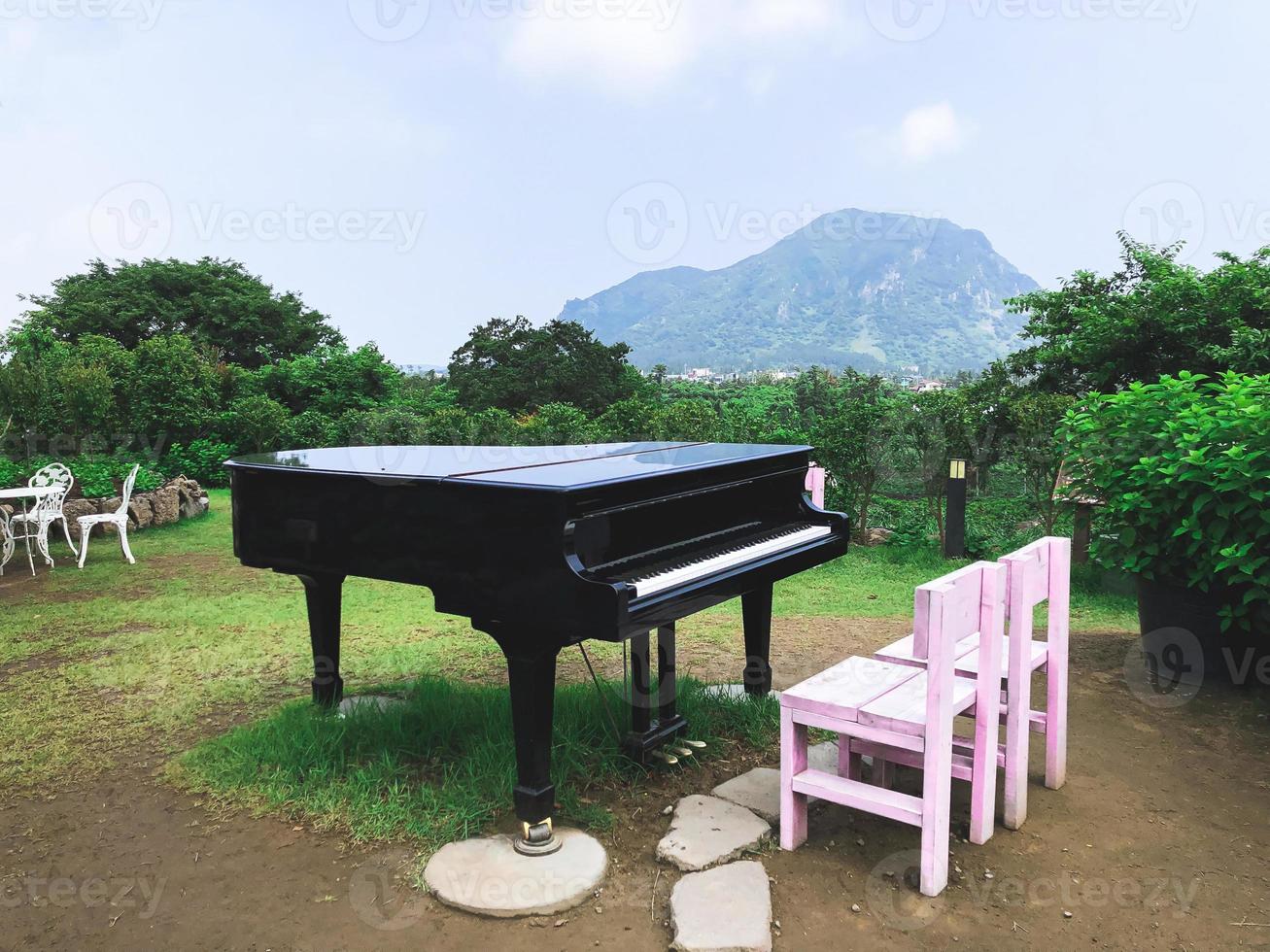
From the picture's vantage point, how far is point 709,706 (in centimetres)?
411

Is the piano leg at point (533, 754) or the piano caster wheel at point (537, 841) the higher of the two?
the piano leg at point (533, 754)

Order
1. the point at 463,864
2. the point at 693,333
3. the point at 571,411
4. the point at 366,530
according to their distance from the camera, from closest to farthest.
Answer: the point at 463,864
the point at 366,530
the point at 571,411
the point at 693,333

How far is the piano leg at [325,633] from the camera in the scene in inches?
155

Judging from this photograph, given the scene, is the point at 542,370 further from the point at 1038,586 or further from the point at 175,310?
the point at 1038,586

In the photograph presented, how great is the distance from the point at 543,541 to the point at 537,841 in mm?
1079

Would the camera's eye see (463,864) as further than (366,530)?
No

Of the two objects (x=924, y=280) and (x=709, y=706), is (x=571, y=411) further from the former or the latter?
(x=924, y=280)

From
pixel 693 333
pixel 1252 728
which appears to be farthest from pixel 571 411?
pixel 693 333

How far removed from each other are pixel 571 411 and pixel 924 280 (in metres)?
115

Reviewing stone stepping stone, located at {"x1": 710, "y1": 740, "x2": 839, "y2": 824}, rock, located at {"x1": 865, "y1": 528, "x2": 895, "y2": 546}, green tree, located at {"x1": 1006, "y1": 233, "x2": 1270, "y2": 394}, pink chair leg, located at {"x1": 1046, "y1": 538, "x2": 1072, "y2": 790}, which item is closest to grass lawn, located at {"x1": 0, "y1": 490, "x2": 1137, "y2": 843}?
stone stepping stone, located at {"x1": 710, "y1": 740, "x2": 839, "y2": 824}

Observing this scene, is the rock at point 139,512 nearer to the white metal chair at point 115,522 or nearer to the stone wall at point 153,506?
the stone wall at point 153,506

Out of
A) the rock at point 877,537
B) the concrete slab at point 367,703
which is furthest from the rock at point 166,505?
the rock at point 877,537

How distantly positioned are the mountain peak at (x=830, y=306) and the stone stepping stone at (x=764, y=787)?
6998cm

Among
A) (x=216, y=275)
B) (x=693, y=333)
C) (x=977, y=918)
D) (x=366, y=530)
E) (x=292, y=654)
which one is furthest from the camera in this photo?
Result: (x=693, y=333)
